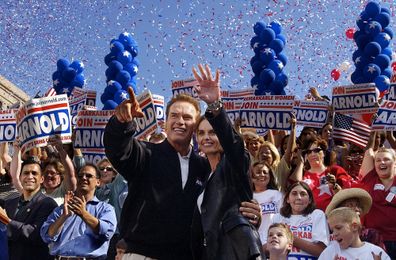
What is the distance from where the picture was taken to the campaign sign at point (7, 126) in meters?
10.5

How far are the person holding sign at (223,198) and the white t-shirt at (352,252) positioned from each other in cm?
258

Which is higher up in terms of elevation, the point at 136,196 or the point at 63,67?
the point at 63,67

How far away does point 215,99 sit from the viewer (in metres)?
3.84

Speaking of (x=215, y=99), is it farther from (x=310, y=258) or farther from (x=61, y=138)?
(x=61, y=138)

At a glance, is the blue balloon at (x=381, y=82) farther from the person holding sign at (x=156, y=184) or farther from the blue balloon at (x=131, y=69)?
the person holding sign at (x=156, y=184)

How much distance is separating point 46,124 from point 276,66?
7.89 meters

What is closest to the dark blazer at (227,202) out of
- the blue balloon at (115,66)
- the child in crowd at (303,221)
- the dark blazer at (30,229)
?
the child in crowd at (303,221)

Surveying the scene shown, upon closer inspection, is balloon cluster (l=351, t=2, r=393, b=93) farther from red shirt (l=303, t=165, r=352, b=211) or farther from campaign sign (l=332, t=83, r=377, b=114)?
red shirt (l=303, t=165, r=352, b=211)

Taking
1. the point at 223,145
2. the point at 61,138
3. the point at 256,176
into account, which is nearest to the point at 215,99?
the point at 223,145

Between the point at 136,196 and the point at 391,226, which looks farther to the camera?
the point at 391,226

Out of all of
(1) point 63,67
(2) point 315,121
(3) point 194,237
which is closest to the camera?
(3) point 194,237

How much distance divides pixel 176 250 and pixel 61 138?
473 centimetres

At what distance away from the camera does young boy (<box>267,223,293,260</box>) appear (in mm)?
6152

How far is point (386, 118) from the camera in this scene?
9406 millimetres
